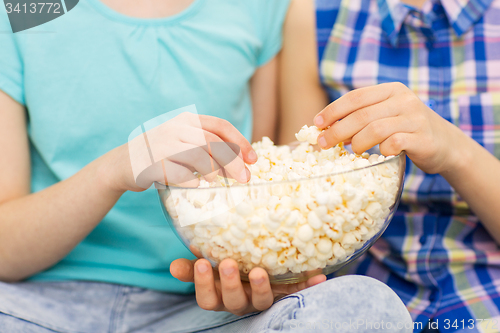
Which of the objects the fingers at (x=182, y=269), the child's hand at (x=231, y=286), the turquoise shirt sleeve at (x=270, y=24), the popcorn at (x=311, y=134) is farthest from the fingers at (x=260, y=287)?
the turquoise shirt sleeve at (x=270, y=24)

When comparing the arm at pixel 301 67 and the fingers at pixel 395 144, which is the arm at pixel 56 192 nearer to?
the fingers at pixel 395 144

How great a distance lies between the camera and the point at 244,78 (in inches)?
37.5

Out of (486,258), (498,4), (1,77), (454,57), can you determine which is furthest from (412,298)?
(1,77)

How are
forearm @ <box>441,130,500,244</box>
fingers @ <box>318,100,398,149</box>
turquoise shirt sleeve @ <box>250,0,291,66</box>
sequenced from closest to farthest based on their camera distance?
fingers @ <box>318,100,398,149</box> < forearm @ <box>441,130,500,244</box> < turquoise shirt sleeve @ <box>250,0,291,66</box>

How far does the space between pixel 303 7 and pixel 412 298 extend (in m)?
0.75

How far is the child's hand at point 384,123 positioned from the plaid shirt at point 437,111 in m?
0.24

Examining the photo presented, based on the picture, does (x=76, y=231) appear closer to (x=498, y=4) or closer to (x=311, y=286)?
(x=311, y=286)

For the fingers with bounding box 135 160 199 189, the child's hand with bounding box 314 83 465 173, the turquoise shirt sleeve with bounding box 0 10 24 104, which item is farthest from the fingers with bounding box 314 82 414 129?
the turquoise shirt sleeve with bounding box 0 10 24 104

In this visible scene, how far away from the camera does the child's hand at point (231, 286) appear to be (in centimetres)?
52

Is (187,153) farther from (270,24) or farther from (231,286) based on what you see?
(270,24)

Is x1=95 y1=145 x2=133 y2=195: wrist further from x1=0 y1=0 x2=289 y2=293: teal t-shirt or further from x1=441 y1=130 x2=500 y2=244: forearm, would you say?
x1=441 y1=130 x2=500 y2=244: forearm

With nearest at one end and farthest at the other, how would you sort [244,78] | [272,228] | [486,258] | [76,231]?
[272,228], [76,231], [486,258], [244,78]

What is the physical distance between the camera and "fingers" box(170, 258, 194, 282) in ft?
1.95

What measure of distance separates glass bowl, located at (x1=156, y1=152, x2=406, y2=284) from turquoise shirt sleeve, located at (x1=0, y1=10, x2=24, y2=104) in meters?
0.45
